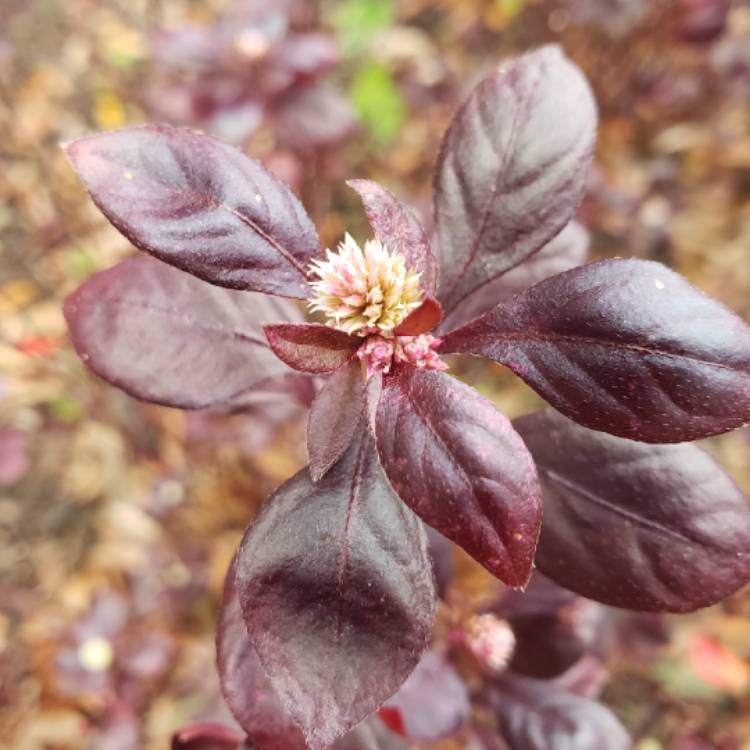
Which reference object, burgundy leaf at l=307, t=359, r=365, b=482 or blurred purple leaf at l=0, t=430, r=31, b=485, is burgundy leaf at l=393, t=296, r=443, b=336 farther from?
blurred purple leaf at l=0, t=430, r=31, b=485

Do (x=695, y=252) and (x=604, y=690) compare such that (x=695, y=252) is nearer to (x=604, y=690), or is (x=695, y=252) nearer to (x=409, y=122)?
(x=409, y=122)

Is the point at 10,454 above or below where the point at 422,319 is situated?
below

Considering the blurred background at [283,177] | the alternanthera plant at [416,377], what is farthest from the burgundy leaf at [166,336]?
the blurred background at [283,177]

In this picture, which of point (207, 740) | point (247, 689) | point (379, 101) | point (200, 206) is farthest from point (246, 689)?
point (379, 101)

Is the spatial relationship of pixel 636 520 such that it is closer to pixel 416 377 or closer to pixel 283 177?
pixel 416 377

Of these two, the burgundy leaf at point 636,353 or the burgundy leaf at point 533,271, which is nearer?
the burgundy leaf at point 636,353

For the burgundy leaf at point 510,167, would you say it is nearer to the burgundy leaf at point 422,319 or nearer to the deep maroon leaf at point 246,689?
the burgundy leaf at point 422,319

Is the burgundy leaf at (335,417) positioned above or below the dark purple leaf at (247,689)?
above
